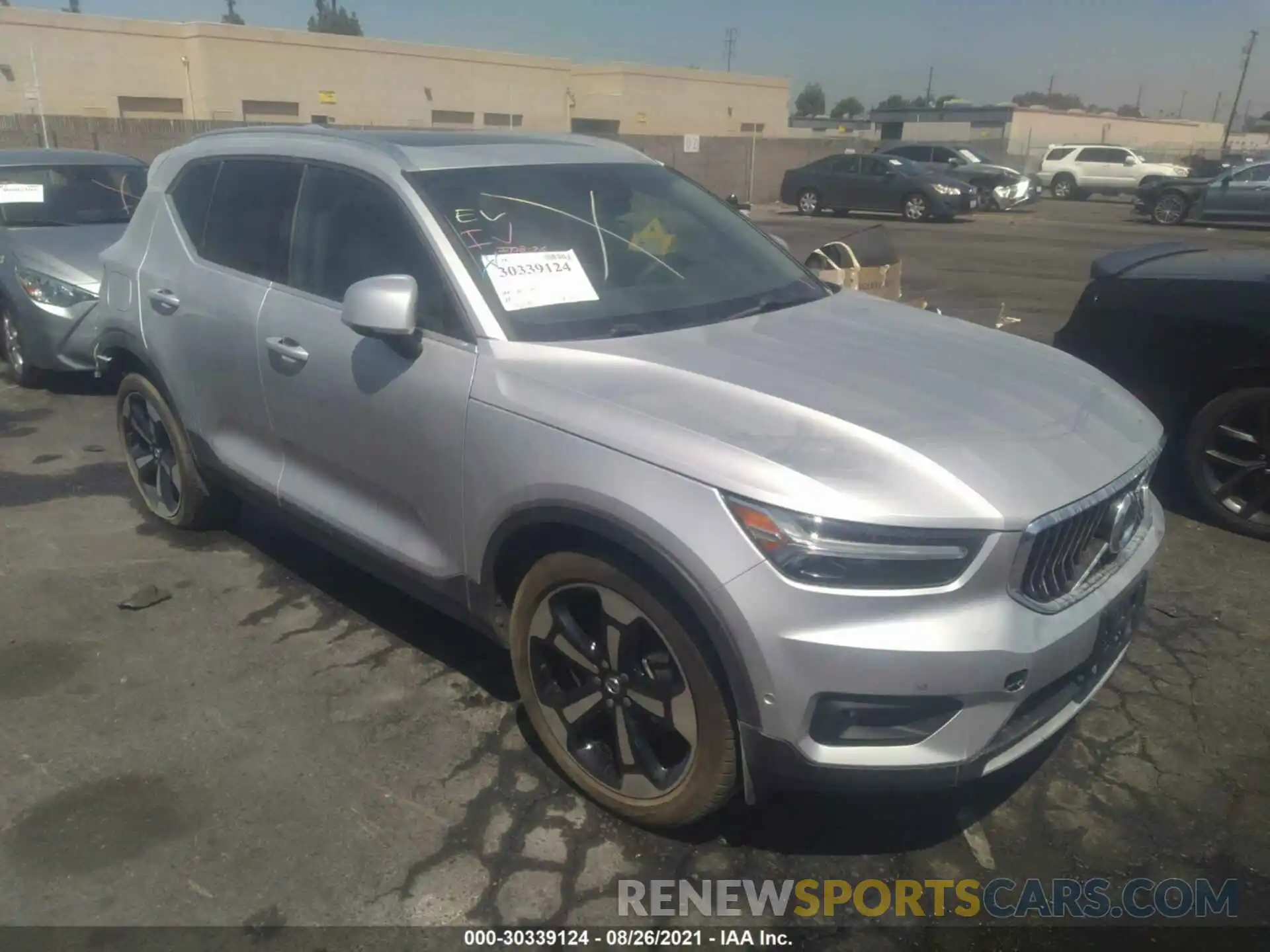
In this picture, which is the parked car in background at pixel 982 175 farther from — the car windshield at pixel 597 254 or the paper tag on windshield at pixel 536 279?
the paper tag on windshield at pixel 536 279

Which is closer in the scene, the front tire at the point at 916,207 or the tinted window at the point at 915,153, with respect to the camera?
the front tire at the point at 916,207

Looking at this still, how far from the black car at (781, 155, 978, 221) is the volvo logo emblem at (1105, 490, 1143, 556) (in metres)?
22.3

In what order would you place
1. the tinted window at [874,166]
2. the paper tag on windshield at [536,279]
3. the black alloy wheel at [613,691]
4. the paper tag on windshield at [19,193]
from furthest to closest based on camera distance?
the tinted window at [874,166] → the paper tag on windshield at [19,193] → the paper tag on windshield at [536,279] → the black alloy wheel at [613,691]

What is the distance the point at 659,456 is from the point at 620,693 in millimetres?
710

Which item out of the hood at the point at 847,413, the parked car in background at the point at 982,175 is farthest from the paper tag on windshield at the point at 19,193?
the parked car in background at the point at 982,175

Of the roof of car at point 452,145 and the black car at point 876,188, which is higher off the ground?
the roof of car at point 452,145

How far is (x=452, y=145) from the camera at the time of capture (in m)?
3.63

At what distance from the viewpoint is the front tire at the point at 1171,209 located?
2351 centimetres

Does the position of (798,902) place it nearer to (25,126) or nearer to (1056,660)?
(1056,660)

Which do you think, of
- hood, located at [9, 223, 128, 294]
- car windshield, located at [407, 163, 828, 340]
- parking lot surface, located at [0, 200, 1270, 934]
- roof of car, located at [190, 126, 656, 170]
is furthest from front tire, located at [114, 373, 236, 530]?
hood, located at [9, 223, 128, 294]

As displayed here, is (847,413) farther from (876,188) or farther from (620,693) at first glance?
(876,188)

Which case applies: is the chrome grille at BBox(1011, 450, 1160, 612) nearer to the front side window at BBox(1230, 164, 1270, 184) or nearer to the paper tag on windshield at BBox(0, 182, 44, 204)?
the paper tag on windshield at BBox(0, 182, 44, 204)

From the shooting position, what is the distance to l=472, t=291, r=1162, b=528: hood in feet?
7.63

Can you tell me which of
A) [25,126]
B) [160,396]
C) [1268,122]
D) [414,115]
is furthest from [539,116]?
[1268,122]
